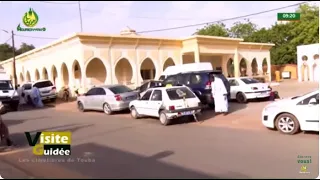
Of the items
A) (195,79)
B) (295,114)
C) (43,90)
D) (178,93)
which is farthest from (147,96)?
(43,90)

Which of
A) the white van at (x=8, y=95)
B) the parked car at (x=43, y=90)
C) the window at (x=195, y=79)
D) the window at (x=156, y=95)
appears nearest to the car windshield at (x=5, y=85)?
the white van at (x=8, y=95)

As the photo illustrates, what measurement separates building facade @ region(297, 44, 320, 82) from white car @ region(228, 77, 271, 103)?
21652 millimetres

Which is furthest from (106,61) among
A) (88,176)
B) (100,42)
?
(88,176)

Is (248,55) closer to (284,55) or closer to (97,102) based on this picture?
(284,55)

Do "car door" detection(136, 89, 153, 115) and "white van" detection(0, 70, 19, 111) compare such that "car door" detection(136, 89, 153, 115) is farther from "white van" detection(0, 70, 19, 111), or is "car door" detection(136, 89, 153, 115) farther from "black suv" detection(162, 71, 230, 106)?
"white van" detection(0, 70, 19, 111)

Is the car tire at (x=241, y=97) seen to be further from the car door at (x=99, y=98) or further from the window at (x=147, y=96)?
the car door at (x=99, y=98)

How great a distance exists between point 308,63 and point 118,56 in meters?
22.4

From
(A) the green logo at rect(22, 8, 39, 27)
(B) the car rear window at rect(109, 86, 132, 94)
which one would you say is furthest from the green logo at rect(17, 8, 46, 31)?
(B) the car rear window at rect(109, 86, 132, 94)

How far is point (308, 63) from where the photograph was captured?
37.6m

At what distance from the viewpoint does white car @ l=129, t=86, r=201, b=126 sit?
11977mm

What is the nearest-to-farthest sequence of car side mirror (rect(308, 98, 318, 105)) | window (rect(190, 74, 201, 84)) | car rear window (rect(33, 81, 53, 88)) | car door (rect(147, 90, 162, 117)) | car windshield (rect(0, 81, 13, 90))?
1. car side mirror (rect(308, 98, 318, 105))
2. car door (rect(147, 90, 162, 117))
3. window (rect(190, 74, 201, 84))
4. car windshield (rect(0, 81, 13, 90))
5. car rear window (rect(33, 81, 53, 88))

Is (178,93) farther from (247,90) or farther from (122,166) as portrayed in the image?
(247,90)

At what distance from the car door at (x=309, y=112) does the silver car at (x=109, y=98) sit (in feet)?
29.2

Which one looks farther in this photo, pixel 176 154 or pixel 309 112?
pixel 309 112
